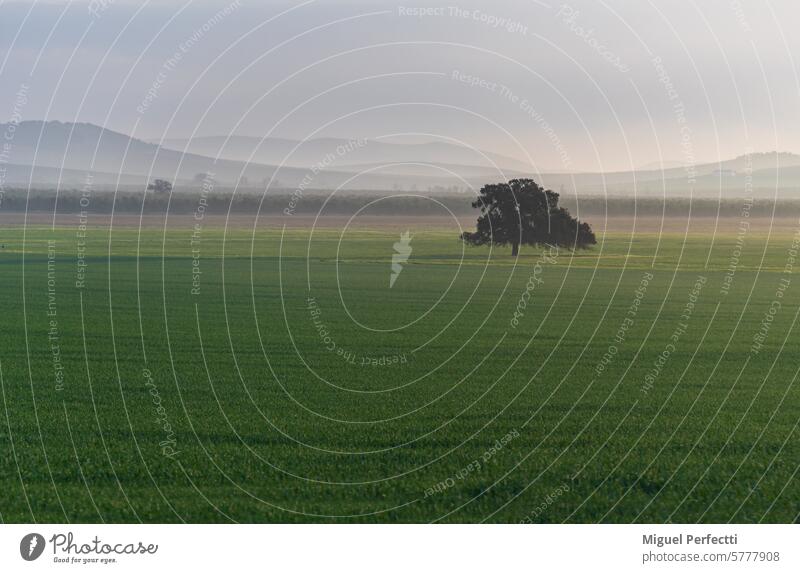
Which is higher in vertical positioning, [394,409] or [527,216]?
[527,216]

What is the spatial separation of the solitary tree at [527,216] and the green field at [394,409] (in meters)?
17.5

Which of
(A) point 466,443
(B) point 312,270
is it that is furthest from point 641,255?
(A) point 466,443

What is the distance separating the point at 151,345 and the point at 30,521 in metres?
20.6

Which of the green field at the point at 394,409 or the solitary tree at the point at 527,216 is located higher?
the solitary tree at the point at 527,216

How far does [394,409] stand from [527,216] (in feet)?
172

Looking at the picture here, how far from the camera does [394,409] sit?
73.6 ft

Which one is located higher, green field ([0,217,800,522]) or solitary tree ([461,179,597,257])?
solitary tree ([461,179,597,257])

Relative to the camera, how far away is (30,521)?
46.9 ft

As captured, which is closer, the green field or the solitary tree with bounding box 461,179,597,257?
the green field

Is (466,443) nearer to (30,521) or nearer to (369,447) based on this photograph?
(369,447)

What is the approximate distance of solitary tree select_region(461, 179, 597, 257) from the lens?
Answer: 71.8 meters

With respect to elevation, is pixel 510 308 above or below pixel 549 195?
below

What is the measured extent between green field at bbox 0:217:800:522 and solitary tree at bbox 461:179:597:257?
17515mm

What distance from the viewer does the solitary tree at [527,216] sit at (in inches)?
2827
